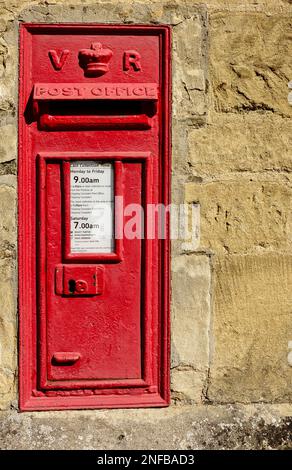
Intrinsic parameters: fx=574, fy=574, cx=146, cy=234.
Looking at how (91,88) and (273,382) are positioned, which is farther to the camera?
(273,382)

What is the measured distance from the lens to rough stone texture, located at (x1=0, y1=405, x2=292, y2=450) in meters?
2.52

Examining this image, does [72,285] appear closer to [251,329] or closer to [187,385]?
[187,385]

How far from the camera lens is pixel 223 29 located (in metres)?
2.51

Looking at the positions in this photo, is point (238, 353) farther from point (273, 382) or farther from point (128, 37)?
point (128, 37)

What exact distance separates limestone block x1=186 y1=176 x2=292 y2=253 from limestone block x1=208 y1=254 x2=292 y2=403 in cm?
7

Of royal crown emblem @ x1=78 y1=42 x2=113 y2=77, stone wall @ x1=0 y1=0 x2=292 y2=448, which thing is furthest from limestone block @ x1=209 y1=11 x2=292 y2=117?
royal crown emblem @ x1=78 y1=42 x2=113 y2=77

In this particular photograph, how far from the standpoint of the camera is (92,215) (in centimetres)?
251

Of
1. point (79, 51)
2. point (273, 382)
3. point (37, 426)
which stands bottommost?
point (37, 426)

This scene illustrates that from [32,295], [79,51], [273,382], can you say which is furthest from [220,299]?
[79,51]

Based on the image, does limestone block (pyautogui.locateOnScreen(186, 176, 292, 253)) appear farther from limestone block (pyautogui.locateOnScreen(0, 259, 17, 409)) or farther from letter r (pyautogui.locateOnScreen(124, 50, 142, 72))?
limestone block (pyautogui.locateOnScreen(0, 259, 17, 409))

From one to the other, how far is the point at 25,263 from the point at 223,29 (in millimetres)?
1341

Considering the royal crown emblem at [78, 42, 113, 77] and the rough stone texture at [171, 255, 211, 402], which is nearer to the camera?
the royal crown emblem at [78, 42, 113, 77]

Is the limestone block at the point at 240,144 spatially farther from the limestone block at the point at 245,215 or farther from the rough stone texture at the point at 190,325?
the rough stone texture at the point at 190,325

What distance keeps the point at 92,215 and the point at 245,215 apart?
0.68m
